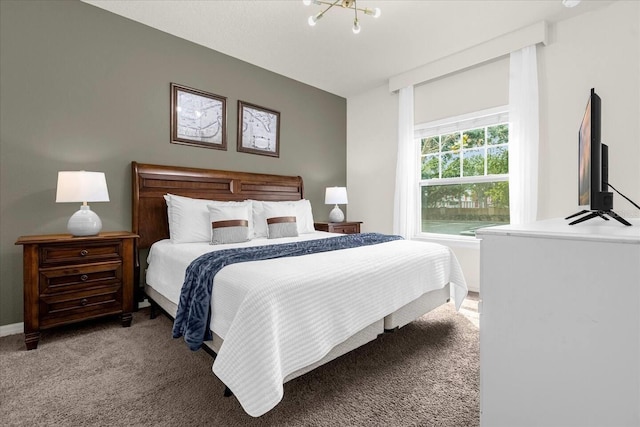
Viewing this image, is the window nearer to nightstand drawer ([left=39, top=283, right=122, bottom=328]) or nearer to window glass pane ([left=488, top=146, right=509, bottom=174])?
window glass pane ([left=488, top=146, right=509, bottom=174])

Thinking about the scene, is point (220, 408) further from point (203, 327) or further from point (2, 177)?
point (2, 177)

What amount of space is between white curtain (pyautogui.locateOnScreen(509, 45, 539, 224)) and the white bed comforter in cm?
186

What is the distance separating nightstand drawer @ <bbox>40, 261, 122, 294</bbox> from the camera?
7.20ft

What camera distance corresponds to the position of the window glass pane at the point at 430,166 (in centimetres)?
410

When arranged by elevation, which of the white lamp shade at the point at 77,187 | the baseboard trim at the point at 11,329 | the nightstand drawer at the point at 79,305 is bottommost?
the baseboard trim at the point at 11,329

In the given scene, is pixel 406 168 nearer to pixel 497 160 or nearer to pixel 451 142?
pixel 451 142

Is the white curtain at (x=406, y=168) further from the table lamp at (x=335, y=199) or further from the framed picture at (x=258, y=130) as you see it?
the framed picture at (x=258, y=130)

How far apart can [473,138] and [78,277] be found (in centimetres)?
419

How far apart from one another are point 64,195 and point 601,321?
10.3ft

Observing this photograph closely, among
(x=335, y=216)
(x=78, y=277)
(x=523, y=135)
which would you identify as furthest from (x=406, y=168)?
(x=78, y=277)

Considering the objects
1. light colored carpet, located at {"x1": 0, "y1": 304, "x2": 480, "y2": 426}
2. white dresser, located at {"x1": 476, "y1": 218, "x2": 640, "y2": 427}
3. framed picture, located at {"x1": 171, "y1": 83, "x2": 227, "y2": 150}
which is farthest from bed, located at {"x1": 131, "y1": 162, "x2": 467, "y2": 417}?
white dresser, located at {"x1": 476, "y1": 218, "x2": 640, "y2": 427}

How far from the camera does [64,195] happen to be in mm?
2320

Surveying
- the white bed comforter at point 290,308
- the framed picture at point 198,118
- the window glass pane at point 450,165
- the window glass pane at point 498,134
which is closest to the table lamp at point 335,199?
the window glass pane at point 450,165

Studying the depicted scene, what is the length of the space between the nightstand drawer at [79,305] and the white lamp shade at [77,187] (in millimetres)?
707
